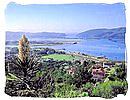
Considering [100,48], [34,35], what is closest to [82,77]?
[100,48]

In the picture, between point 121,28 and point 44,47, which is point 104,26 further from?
point 44,47

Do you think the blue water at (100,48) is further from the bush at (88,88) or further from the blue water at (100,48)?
the bush at (88,88)

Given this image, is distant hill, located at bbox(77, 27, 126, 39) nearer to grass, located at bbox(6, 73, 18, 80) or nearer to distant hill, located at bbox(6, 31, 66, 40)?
distant hill, located at bbox(6, 31, 66, 40)

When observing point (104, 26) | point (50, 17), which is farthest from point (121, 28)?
point (50, 17)

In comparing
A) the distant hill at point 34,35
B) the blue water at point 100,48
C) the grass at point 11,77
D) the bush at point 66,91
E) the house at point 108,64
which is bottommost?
the bush at point 66,91

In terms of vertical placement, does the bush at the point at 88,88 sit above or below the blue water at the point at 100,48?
below

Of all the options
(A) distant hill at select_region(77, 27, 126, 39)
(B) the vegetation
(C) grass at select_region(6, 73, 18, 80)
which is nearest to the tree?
(B) the vegetation

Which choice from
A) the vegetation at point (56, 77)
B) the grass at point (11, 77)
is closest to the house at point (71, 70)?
the vegetation at point (56, 77)
